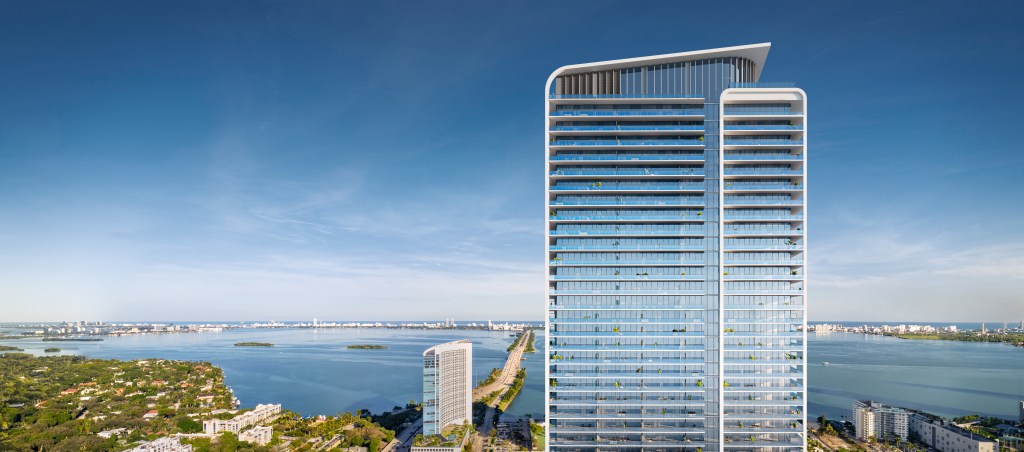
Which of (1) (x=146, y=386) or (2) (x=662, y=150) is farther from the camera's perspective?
(1) (x=146, y=386)

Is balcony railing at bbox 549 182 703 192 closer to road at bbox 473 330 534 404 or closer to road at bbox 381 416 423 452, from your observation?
road at bbox 381 416 423 452

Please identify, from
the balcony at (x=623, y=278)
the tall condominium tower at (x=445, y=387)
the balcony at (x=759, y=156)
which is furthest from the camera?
the tall condominium tower at (x=445, y=387)

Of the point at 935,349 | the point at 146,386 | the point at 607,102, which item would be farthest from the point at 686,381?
the point at 935,349

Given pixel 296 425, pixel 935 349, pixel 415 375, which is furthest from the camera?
pixel 935 349

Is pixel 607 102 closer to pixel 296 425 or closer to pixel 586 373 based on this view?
pixel 586 373

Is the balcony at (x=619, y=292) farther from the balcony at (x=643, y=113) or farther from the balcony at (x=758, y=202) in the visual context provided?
the balcony at (x=643, y=113)

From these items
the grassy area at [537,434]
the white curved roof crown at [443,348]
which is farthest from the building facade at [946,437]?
the white curved roof crown at [443,348]
